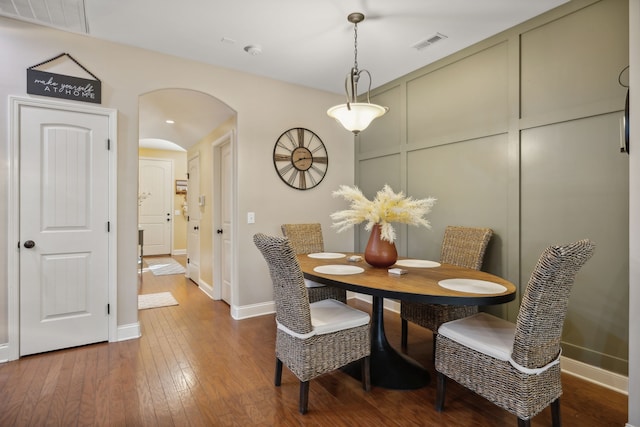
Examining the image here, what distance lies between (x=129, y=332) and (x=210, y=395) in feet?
4.51

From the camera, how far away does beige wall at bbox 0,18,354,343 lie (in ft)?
8.53

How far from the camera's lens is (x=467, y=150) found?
123 inches

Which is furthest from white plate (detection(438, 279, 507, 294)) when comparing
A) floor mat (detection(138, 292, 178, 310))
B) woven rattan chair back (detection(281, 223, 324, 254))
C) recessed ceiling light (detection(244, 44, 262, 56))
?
floor mat (detection(138, 292, 178, 310))

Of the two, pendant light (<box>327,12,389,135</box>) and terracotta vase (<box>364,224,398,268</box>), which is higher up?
pendant light (<box>327,12,389,135</box>)

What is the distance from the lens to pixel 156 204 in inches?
331

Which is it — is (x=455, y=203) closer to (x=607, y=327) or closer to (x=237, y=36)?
(x=607, y=327)

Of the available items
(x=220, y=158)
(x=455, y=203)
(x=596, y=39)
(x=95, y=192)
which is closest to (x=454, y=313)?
(x=455, y=203)

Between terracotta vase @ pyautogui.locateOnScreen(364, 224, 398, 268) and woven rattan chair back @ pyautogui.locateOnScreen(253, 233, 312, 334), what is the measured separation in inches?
27.3

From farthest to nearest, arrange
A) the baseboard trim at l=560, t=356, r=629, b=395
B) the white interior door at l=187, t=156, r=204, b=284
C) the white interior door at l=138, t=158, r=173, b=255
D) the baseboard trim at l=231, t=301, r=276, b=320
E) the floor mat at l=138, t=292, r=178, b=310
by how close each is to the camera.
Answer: the white interior door at l=138, t=158, r=173, b=255 → the white interior door at l=187, t=156, r=204, b=284 → the floor mat at l=138, t=292, r=178, b=310 → the baseboard trim at l=231, t=301, r=276, b=320 → the baseboard trim at l=560, t=356, r=629, b=395

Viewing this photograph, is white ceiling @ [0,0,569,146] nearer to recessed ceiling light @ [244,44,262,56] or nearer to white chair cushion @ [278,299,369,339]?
recessed ceiling light @ [244,44,262,56]

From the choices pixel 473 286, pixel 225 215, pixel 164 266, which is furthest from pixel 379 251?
pixel 164 266

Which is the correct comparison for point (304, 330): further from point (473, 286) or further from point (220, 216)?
point (220, 216)

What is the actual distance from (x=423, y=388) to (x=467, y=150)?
2107mm

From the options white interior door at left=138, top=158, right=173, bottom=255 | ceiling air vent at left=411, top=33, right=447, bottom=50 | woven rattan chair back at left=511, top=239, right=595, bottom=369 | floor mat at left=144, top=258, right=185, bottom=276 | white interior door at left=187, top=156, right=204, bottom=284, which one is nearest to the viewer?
woven rattan chair back at left=511, top=239, right=595, bottom=369
